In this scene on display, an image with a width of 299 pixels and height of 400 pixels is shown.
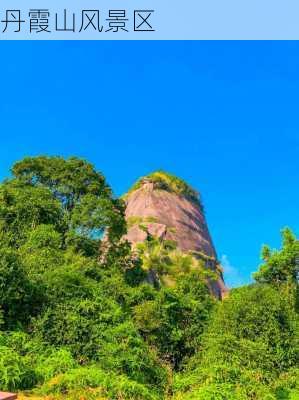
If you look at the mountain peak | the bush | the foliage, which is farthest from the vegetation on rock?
the bush

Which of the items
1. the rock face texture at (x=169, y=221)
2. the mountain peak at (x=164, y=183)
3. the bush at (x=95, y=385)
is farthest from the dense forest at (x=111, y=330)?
the mountain peak at (x=164, y=183)

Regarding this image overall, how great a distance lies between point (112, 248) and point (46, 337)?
11.5 metres

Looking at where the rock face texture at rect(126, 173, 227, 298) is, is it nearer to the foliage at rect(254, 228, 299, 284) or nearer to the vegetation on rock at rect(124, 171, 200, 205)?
the vegetation on rock at rect(124, 171, 200, 205)

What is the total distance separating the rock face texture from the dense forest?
13.2 m

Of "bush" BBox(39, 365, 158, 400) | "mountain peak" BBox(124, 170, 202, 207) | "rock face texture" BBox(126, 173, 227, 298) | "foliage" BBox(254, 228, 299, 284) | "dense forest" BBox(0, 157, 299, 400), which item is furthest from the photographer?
"mountain peak" BBox(124, 170, 202, 207)

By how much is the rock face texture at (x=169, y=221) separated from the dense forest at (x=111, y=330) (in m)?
13.2

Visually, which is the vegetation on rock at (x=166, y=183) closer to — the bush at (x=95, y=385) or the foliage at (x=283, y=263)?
the foliage at (x=283, y=263)

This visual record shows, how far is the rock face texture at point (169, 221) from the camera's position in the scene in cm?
3594

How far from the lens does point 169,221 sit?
3797 cm

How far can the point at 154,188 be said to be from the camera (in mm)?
40375

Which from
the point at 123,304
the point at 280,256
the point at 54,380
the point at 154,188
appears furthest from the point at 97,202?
the point at 154,188

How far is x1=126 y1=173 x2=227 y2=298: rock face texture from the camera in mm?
35938

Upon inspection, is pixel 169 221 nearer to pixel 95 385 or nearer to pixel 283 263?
pixel 283 263

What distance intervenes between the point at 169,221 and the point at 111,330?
25.0 meters
